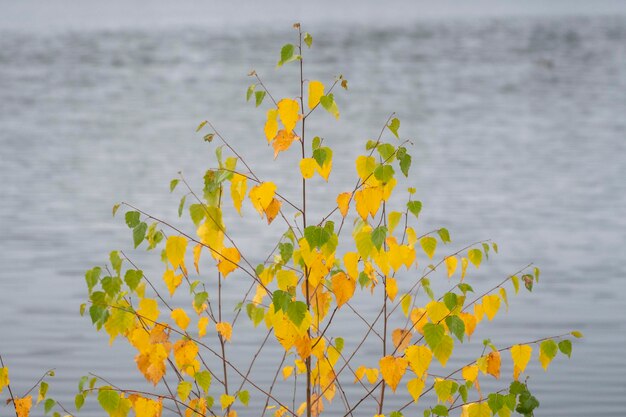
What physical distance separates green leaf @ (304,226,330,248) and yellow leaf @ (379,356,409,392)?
0.43 meters

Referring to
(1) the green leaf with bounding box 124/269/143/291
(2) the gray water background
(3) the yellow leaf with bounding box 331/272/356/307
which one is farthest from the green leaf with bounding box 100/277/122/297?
(2) the gray water background

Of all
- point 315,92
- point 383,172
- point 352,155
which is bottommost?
point 383,172

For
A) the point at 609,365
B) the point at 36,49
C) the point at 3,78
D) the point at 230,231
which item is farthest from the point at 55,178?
the point at 36,49

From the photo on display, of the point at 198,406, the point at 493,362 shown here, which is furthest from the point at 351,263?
the point at 198,406

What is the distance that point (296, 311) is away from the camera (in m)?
3.40

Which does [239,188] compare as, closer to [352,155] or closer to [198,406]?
[198,406]

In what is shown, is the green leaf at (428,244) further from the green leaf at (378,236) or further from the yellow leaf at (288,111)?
the yellow leaf at (288,111)

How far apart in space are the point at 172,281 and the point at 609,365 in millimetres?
4682

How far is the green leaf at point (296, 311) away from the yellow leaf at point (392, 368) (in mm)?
340

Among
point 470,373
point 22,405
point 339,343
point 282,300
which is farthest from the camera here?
point 339,343

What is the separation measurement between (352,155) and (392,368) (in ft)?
45.7

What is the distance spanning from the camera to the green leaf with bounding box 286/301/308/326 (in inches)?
133

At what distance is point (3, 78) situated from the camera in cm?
2908

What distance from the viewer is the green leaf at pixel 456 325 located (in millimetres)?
3445
